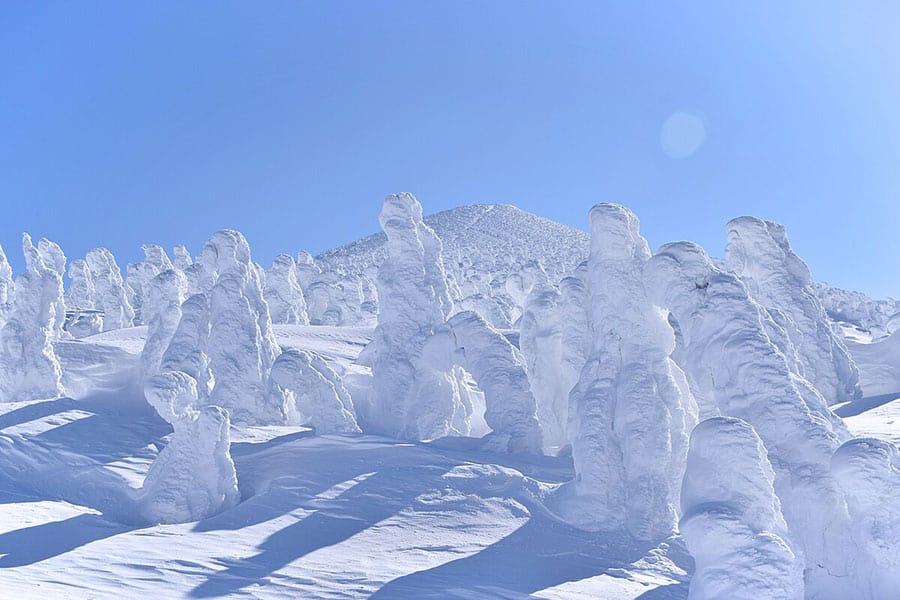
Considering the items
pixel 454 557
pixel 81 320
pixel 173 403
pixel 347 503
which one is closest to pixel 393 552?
pixel 454 557

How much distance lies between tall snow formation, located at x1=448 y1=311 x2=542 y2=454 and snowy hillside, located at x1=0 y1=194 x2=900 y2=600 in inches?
2.1

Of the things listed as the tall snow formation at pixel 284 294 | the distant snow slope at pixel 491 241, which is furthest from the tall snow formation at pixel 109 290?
the distant snow slope at pixel 491 241

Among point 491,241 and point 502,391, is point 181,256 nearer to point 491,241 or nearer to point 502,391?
point 502,391

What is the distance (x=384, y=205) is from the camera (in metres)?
24.5

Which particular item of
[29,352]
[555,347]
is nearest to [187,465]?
[555,347]

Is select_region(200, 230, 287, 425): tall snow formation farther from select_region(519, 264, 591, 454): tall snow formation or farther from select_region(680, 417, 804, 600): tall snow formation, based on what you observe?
select_region(680, 417, 804, 600): tall snow formation

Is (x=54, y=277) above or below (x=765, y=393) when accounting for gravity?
above

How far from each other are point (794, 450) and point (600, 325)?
5.44 metres

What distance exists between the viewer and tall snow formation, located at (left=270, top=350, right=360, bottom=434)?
1909 centimetres

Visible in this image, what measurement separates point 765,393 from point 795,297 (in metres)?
13.9

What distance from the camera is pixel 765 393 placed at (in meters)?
11.8

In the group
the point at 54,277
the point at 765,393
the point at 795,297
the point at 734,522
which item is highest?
the point at 795,297

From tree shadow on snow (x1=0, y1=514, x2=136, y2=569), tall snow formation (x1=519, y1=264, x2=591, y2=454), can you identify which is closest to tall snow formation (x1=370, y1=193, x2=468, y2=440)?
tall snow formation (x1=519, y1=264, x2=591, y2=454)

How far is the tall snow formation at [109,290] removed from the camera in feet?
156
